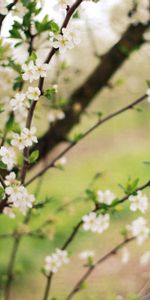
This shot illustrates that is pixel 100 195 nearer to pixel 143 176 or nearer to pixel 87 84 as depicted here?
pixel 87 84

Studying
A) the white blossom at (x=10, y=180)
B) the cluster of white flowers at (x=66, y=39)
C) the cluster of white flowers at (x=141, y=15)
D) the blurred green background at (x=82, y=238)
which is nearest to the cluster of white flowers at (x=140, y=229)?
the blurred green background at (x=82, y=238)

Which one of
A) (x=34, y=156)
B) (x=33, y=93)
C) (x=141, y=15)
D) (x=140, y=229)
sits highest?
(x=141, y=15)

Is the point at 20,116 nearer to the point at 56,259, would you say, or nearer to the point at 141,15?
the point at 56,259

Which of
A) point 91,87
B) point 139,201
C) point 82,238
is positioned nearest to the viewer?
point 139,201

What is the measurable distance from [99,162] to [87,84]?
10.1 meters

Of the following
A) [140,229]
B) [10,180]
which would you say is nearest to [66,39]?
[10,180]

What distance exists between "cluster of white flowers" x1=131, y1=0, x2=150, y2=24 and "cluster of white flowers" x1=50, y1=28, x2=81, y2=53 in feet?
4.43

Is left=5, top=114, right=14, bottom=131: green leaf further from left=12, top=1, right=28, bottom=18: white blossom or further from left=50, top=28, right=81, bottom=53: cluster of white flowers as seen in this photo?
left=50, top=28, right=81, bottom=53: cluster of white flowers

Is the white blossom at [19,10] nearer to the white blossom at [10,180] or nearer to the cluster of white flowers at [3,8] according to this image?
the cluster of white flowers at [3,8]

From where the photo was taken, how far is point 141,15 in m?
2.74

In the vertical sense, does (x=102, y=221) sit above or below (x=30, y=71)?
below

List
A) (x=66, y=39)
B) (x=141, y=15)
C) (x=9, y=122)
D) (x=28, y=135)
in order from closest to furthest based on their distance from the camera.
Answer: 1. (x=66, y=39)
2. (x=28, y=135)
3. (x=9, y=122)
4. (x=141, y=15)

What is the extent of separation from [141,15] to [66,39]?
1369mm

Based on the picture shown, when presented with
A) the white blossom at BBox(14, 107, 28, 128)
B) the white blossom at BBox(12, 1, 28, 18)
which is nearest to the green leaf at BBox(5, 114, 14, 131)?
the white blossom at BBox(14, 107, 28, 128)
